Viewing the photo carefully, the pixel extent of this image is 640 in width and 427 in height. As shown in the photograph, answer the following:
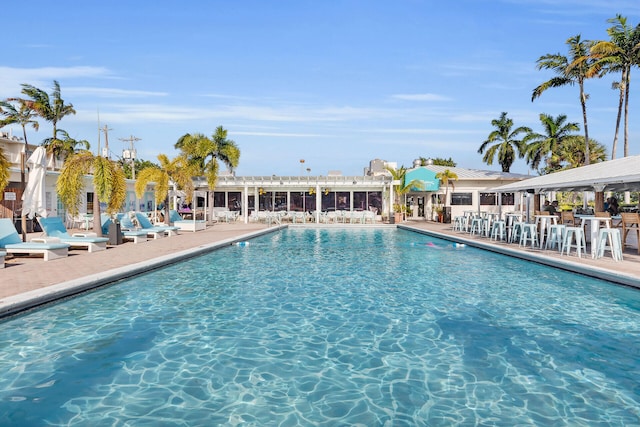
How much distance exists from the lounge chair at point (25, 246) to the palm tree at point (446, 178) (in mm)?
24142

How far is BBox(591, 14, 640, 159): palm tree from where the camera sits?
2312cm

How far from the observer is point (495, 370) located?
4.48 metres

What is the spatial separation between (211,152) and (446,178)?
51.3 ft

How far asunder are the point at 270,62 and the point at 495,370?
63.3ft

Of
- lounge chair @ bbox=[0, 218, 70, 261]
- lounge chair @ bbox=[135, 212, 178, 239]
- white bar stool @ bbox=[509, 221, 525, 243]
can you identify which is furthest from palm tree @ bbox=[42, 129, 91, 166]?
white bar stool @ bbox=[509, 221, 525, 243]

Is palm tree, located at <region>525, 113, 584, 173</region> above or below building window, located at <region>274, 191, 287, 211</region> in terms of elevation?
above

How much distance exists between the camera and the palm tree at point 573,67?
81.6 feet

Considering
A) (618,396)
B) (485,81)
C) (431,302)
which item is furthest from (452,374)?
(485,81)

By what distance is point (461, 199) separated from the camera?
3209 cm

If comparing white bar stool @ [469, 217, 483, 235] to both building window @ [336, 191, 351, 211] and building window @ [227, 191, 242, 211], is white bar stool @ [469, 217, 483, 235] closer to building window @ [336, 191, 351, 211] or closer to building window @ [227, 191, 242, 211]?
building window @ [336, 191, 351, 211]

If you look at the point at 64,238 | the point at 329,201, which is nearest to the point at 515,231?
the point at 64,238

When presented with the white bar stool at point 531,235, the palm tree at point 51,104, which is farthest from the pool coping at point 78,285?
the palm tree at point 51,104

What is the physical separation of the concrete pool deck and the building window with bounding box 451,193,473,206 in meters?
19.1

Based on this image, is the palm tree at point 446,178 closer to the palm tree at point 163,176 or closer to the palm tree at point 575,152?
the palm tree at point 575,152
